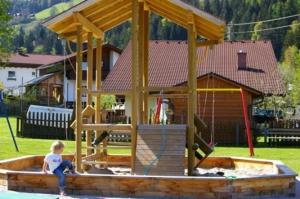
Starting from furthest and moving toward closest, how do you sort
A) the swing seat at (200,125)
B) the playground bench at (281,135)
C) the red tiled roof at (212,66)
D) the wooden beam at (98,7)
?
the red tiled roof at (212,66) → the playground bench at (281,135) → the swing seat at (200,125) → the wooden beam at (98,7)

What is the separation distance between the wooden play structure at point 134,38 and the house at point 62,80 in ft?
156

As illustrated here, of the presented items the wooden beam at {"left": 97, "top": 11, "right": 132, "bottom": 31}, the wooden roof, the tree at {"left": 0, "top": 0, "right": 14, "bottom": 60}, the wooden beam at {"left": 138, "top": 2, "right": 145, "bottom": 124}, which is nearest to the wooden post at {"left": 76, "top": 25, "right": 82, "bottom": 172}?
the wooden roof

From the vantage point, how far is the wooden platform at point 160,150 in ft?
39.4

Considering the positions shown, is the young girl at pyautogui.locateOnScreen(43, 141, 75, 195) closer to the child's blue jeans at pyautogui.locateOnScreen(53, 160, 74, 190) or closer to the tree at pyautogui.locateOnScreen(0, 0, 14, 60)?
the child's blue jeans at pyautogui.locateOnScreen(53, 160, 74, 190)

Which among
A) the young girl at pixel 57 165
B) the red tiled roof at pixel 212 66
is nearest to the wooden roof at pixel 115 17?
the young girl at pixel 57 165

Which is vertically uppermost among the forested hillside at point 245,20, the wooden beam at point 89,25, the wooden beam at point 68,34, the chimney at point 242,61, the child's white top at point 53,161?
the forested hillside at point 245,20

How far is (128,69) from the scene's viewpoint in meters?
44.1

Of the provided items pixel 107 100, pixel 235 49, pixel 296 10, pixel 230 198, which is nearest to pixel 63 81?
pixel 107 100

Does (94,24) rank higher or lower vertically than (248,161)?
higher

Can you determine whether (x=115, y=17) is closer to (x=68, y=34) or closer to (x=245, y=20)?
(x=68, y=34)

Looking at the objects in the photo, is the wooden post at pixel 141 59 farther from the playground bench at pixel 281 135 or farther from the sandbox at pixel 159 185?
the playground bench at pixel 281 135

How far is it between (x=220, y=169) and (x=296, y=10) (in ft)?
395

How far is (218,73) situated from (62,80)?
35.3 metres

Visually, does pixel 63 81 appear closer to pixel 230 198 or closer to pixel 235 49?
pixel 235 49
